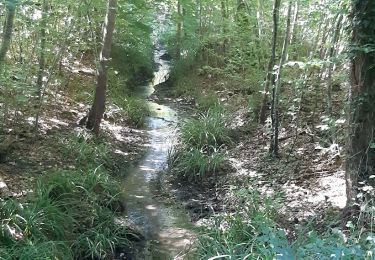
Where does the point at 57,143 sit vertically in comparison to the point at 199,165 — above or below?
above

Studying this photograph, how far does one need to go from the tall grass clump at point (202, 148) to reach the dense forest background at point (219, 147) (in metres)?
0.03

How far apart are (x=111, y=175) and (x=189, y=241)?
2.54 m

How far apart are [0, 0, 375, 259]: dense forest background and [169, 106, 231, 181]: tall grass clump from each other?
3cm

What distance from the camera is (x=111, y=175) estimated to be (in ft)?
25.0

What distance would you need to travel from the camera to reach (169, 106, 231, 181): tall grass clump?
7.75m

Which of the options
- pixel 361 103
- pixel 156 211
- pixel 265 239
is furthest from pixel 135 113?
pixel 265 239

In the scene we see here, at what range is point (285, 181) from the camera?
263 inches

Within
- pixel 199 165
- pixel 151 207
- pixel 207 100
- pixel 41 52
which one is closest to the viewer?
pixel 151 207

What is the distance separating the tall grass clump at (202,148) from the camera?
7746 mm

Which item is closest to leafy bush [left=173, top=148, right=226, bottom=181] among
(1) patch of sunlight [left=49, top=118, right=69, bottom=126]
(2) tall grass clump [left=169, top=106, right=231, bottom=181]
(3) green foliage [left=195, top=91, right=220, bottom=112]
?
(2) tall grass clump [left=169, top=106, right=231, bottom=181]

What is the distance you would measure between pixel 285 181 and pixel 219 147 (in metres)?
2.16

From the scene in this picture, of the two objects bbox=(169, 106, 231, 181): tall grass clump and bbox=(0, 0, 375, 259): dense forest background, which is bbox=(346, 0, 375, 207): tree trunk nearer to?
bbox=(0, 0, 375, 259): dense forest background

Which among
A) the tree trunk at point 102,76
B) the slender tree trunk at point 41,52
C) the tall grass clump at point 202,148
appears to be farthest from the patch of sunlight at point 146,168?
the slender tree trunk at point 41,52

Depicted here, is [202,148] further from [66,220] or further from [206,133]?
[66,220]
